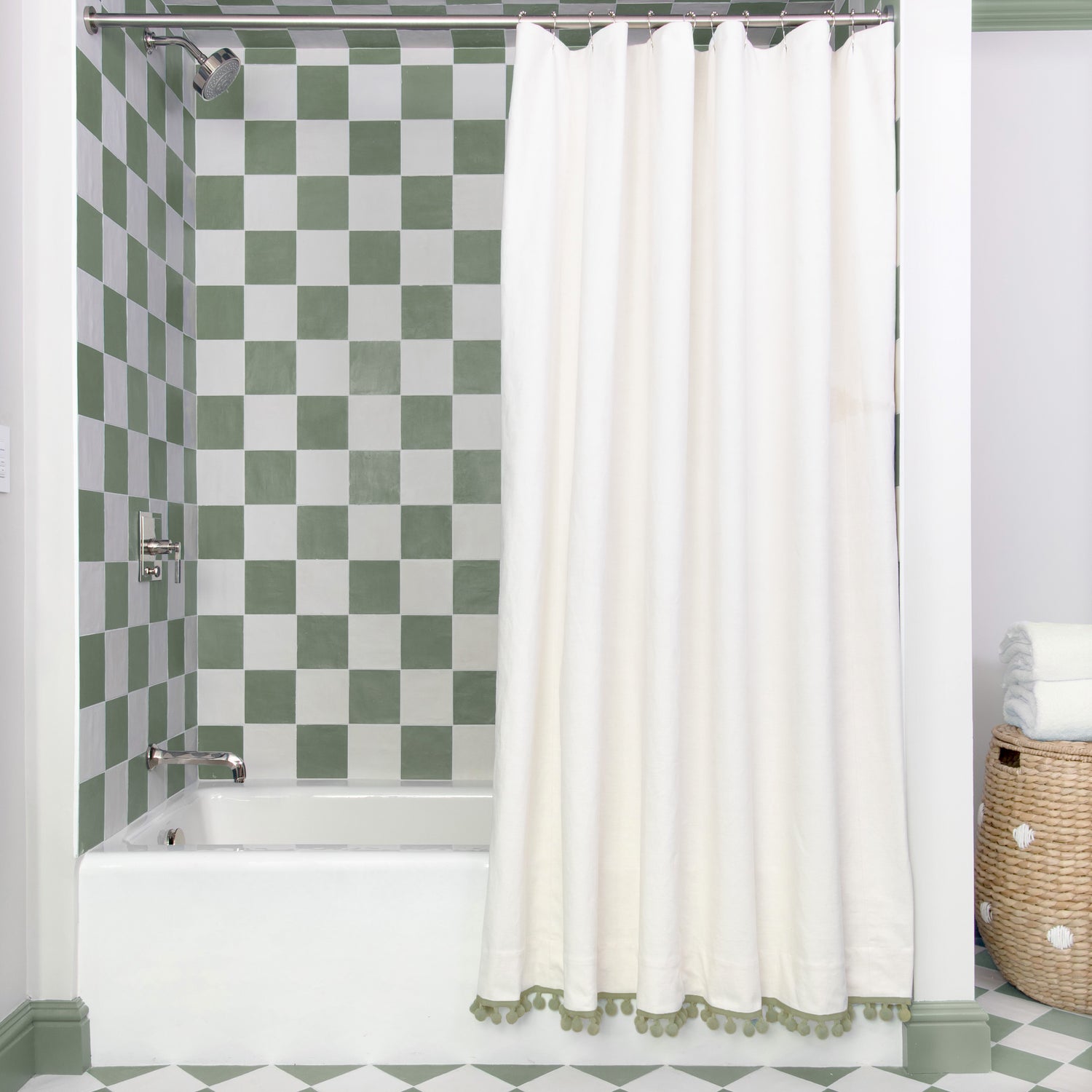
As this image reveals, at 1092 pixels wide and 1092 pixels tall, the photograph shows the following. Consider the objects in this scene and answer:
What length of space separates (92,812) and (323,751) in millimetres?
660

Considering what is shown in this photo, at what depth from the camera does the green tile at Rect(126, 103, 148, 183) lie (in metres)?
1.88

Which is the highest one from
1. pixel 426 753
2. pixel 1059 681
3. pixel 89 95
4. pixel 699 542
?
pixel 89 95

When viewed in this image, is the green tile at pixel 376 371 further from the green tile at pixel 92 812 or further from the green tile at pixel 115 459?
the green tile at pixel 92 812

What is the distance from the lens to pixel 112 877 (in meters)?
1.64

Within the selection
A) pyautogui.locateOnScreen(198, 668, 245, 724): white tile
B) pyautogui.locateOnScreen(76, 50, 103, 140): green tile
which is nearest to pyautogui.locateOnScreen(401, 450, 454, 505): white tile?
pyautogui.locateOnScreen(198, 668, 245, 724): white tile

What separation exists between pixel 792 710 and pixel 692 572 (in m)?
0.29

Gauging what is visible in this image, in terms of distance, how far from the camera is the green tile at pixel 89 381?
1.66 metres

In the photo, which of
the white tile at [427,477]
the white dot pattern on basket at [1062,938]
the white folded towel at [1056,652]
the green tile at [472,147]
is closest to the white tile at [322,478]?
the white tile at [427,477]

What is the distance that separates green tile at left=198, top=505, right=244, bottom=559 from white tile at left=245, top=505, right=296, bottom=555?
0.02m

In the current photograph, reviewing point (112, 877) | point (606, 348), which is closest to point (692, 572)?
point (606, 348)

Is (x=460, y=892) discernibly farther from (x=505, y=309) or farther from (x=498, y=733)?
(x=505, y=309)

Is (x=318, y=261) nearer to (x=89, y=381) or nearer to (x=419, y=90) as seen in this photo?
(x=419, y=90)

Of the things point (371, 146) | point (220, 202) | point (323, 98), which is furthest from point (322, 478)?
point (323, 98)

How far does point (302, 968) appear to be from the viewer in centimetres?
165
